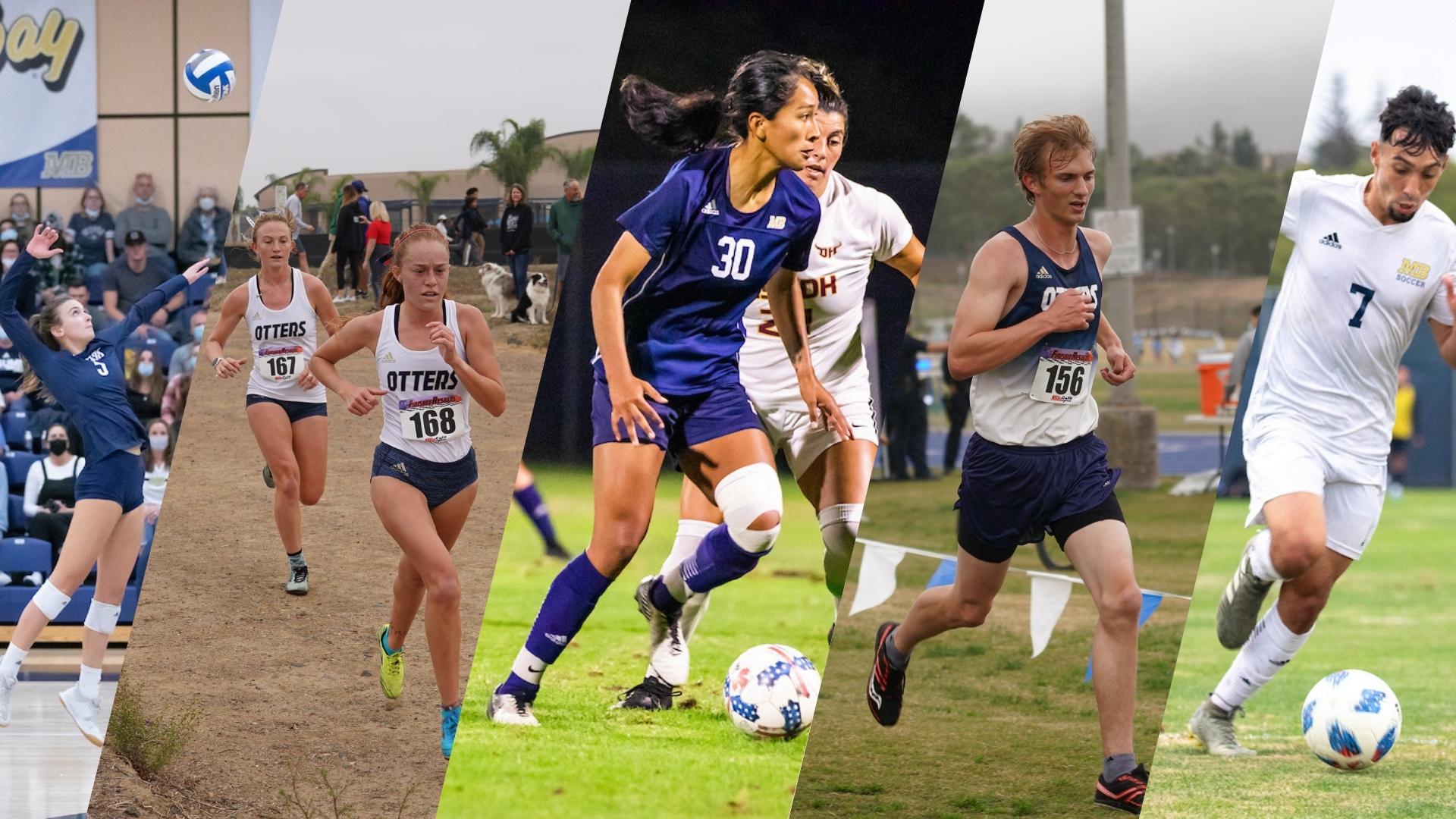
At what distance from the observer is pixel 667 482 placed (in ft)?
13.8

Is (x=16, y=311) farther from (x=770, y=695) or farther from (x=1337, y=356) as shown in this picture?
(x=1337, y=356)

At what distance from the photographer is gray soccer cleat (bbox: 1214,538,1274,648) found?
4.18 metres

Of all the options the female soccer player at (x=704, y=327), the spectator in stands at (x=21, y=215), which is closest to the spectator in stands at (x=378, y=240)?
the female soccer player at (x=704, y=327)

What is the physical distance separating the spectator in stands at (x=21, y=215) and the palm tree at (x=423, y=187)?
4388mm

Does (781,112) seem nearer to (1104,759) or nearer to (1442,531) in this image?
(1104,759)

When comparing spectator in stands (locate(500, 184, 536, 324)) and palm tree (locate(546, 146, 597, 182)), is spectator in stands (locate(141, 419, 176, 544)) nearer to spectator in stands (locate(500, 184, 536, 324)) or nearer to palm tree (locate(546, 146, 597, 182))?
spectator in stands (locate(500, 184, 536, 324))

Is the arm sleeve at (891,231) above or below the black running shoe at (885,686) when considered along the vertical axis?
above

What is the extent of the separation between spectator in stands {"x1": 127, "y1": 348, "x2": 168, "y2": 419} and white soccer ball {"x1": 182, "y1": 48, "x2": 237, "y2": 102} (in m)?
2.88

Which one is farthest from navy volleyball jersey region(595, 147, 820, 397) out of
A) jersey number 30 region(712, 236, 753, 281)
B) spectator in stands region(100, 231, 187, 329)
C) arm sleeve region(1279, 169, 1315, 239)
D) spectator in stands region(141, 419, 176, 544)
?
spectator in stands region(141, 419, 176, 544)

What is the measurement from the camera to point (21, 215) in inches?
310

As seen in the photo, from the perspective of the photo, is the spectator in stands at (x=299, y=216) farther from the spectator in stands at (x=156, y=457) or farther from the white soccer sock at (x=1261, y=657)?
the spectator in stands at (x=156, y=457)

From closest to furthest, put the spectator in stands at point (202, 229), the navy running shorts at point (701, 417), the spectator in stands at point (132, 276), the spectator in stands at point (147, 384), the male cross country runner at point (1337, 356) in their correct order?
1. the male cross country runner at point (1337, 356)
2. the navy running shorts at point (701, 417)
3. the spectator in stands at point (132, 276)
4. the spectator in stands at point (202, 229)
5. the spectator in stands at point (147, 384)

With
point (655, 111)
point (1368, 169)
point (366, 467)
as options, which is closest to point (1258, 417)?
point (1368, 169)

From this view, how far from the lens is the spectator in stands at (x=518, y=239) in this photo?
436cm
